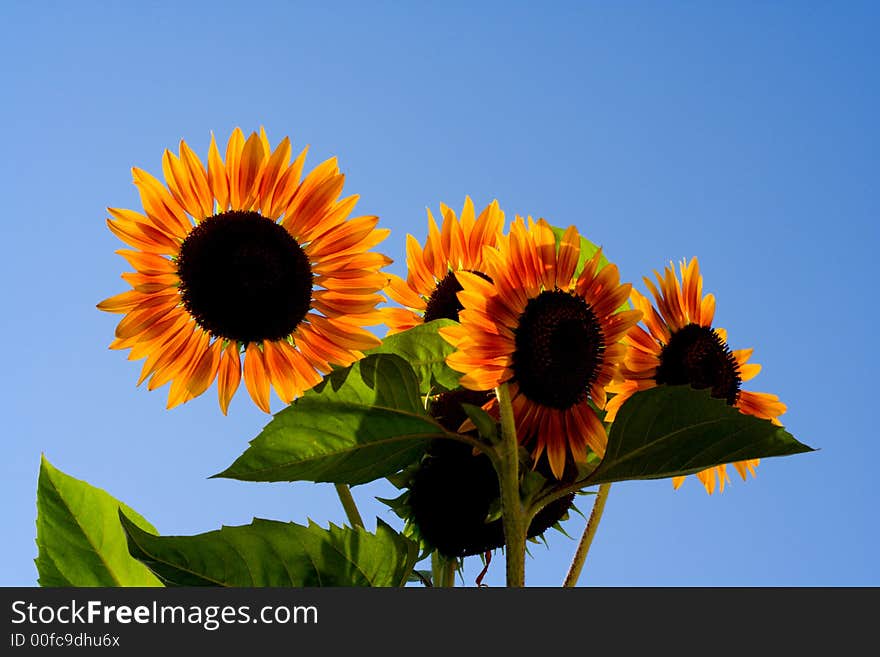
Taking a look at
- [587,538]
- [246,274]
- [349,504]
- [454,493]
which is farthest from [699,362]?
[246,274]

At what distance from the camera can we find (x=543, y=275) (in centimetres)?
115

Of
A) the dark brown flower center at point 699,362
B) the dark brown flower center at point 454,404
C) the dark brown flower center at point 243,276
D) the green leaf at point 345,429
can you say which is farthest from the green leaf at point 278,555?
the dark brown flower center at point 699,362

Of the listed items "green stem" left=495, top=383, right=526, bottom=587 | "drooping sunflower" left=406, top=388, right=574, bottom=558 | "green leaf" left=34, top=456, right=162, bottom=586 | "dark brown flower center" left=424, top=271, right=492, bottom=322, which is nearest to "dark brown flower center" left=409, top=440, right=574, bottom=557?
"drooping sunflower" left=406, top=388, right=574, bottom=558

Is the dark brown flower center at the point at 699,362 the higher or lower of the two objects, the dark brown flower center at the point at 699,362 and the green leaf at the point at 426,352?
the higher

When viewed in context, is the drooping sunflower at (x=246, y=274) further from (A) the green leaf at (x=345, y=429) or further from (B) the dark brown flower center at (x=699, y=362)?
(B) the dark brown flower center at (x=699, y=362)

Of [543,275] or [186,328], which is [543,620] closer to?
[543,275]

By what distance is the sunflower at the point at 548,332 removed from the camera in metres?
1.11

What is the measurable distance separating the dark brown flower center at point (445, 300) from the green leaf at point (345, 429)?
0.89 ft

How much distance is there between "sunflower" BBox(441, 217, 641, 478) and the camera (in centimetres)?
111

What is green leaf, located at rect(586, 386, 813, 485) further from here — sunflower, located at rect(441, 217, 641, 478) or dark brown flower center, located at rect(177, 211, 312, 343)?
dark brown flower center, located at rect(177, 211, 312, 343)

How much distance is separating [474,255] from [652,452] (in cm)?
43

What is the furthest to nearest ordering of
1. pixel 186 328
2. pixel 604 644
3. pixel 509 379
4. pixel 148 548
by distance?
pixel 186 328
pixel 509 379
pixel 148 548
pixel 604 644

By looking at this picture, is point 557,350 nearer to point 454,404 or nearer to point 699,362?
point 454,404

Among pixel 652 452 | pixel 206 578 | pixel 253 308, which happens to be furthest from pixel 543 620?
pixel 253 308
